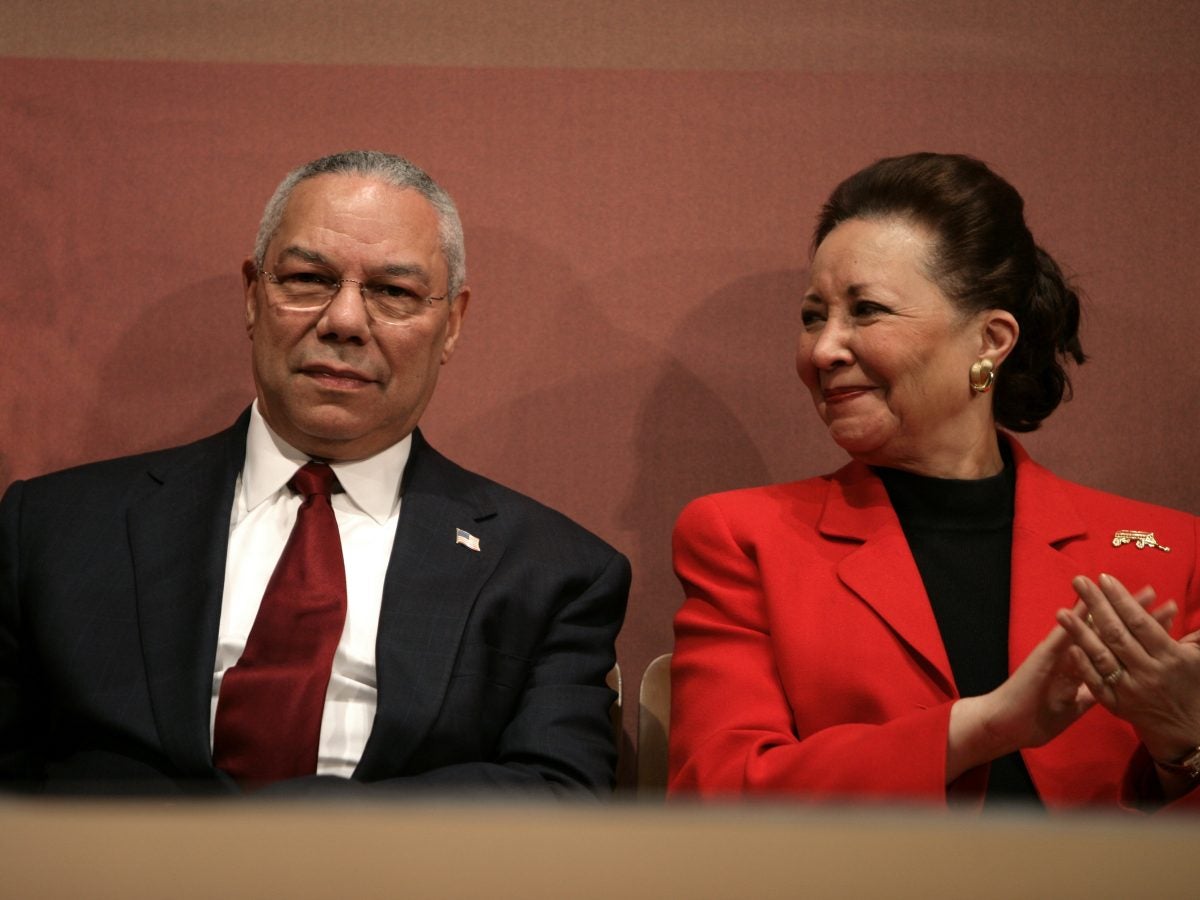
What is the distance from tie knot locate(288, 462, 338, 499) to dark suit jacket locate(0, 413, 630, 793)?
0.10 metres

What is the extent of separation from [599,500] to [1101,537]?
37.8 inches

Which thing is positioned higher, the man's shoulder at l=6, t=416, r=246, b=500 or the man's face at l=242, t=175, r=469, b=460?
the man's face at l=242, t=175, r=469, b=460

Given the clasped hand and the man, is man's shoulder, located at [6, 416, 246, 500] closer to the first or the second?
the man

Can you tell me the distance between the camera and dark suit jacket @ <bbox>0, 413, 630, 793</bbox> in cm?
173

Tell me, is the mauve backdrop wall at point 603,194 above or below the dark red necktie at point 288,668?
above

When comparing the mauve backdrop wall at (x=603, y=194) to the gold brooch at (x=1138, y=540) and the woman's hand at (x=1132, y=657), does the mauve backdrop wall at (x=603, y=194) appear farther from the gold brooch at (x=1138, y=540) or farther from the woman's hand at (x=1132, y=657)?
the woman's hand at (x=1132, y=657)

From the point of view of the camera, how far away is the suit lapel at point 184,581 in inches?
67.5

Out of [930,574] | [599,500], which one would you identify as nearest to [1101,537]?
[930,574]

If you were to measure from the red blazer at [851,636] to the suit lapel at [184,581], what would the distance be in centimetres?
69

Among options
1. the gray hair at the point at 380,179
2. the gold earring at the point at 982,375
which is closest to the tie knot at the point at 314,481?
the gray hair at the point at 380,179

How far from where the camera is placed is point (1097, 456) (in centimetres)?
255

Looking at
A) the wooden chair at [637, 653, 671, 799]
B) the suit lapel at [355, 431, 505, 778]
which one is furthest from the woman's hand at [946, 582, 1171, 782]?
the suit lapel at [355, 431, 505, 778]

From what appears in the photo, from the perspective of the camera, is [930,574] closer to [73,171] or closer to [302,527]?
[302,527]

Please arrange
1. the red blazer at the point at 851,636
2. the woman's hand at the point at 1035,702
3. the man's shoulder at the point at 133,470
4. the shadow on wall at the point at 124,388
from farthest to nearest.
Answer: the shadow on wall at the point at 124,388, the man's shoulder at the point at 133,470, the red blazer at the point at 851,636, the woman's hand at the point at 1035,702
